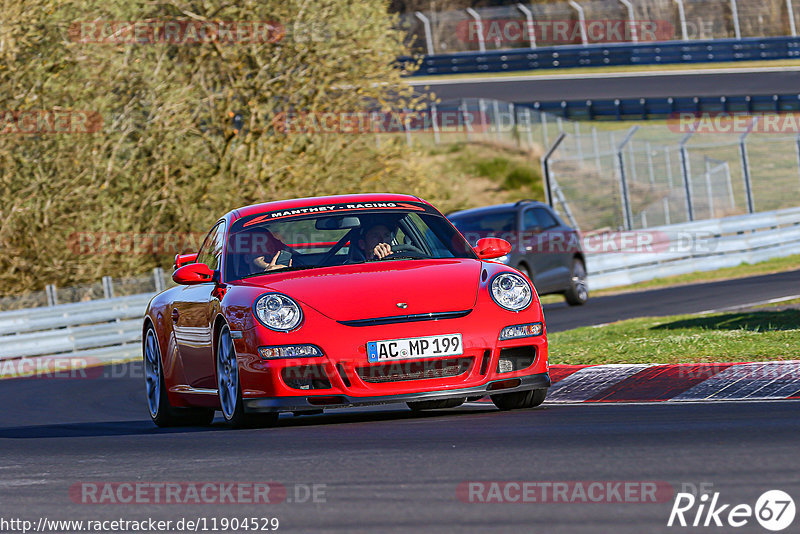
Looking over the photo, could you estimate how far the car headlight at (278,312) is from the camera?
819 cm

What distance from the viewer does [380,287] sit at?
8336mm

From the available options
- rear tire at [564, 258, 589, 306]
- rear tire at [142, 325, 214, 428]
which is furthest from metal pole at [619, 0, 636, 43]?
rear tire at [142, 325, 214, 428]

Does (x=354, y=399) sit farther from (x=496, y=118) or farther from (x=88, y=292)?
(x=496, y=118)

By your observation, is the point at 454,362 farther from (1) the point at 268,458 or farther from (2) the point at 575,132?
(2) the point at 575,132

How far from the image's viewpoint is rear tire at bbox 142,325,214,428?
10094mm

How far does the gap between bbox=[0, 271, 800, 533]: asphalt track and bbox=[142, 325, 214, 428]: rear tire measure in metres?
0.18

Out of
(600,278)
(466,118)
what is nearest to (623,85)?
(466,118)

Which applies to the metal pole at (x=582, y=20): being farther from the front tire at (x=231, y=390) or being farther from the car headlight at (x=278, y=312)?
the car headlight at (x=278, y=312)

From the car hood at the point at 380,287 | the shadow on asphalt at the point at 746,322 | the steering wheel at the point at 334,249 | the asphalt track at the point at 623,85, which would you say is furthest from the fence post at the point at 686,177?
the car hood at the point at 380,287

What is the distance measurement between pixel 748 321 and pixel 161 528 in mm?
8726

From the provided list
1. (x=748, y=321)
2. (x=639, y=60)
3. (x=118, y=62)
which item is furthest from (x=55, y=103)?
(x=639, y=60)

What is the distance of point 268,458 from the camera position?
7074 millimetres

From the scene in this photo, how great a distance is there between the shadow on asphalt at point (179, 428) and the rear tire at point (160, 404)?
96mm

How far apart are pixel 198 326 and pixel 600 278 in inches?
709
